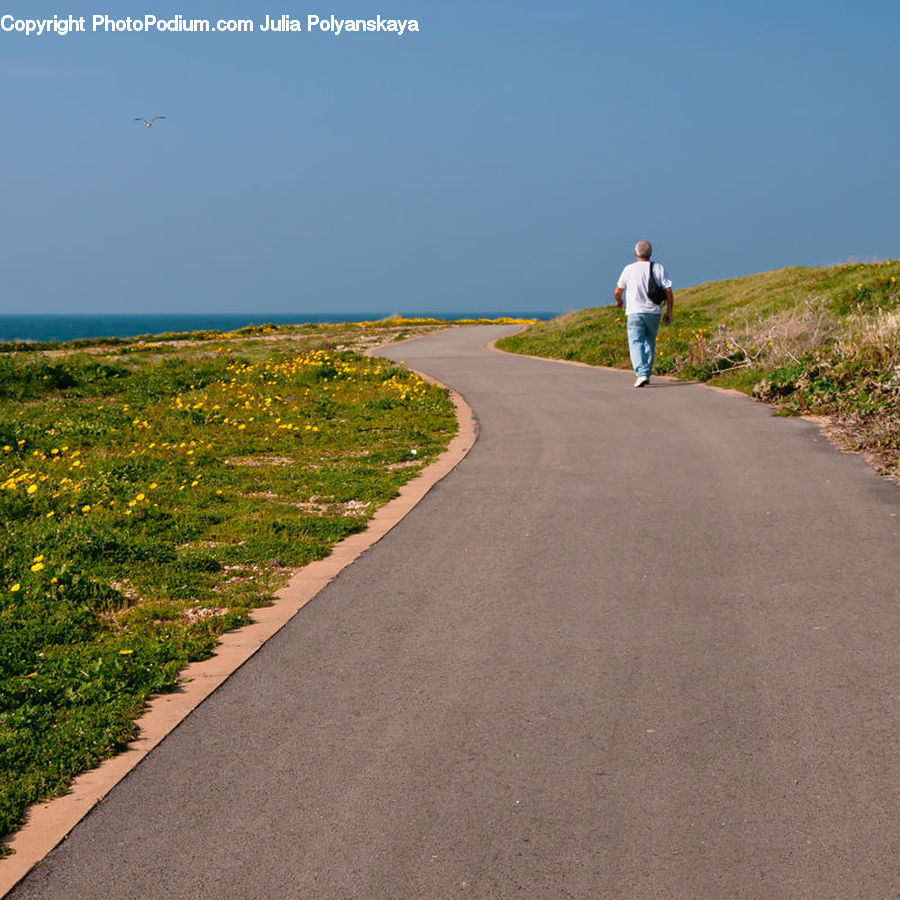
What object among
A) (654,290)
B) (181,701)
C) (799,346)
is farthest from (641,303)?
(181,701)

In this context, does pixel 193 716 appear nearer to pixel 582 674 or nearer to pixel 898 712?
pixel 582 674

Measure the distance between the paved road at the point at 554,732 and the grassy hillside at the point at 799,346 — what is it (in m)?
3.90

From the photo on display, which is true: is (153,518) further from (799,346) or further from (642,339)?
(799,346)

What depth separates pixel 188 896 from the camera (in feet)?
11.3

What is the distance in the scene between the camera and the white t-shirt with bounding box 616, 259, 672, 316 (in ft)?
55.4

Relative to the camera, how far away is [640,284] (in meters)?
16.9

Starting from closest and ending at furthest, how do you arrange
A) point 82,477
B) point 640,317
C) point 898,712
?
point 898,712
point 82,477
point 640,317

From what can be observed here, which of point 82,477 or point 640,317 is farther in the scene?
point 640,317

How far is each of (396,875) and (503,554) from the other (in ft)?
13.1

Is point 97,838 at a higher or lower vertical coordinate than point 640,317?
lower

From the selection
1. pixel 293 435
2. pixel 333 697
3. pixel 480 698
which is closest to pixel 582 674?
pixel 480 698

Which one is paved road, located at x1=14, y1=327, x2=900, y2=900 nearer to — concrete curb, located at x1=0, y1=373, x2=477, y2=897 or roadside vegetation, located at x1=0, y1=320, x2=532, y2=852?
concrete curb, located at x1=0, y1=373, x2=477, y2=897

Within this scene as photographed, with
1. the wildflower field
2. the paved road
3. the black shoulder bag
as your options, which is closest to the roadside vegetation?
the wildflower field

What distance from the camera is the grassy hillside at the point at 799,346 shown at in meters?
12.2
